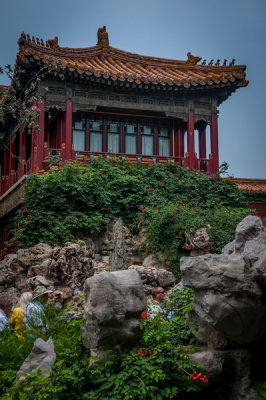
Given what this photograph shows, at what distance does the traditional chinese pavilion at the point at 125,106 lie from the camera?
14578 millimetres

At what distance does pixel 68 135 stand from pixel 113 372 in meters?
9.97

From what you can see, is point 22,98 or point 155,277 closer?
point 155,277

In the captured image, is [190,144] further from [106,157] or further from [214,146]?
[106,157]

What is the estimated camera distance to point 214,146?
15766 mm

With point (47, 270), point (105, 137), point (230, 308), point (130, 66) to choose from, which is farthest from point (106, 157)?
point (230, 308)

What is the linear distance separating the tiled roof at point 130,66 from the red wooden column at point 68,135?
110 cm

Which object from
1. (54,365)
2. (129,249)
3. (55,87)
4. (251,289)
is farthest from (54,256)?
(55,87)

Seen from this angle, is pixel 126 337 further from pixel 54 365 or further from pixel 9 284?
pixel 9 284

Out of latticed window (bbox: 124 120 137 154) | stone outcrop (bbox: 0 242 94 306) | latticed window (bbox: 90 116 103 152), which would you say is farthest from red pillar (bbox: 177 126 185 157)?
stone outcrop (bbox: 0 242 94 306)

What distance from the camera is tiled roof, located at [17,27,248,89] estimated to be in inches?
565

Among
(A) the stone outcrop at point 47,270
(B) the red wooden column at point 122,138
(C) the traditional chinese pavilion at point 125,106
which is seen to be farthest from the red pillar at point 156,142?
(A) the stone outcrop at point 47,270

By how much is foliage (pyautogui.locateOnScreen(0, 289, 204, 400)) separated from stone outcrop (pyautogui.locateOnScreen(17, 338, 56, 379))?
0.28 ft

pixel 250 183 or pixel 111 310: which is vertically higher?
pixel 250 183

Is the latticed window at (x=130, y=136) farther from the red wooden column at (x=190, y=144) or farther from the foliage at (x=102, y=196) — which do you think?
the foliage at (x=102, y=196)
